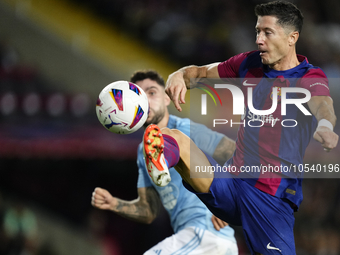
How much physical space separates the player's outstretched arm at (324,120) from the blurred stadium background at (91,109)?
3999 millimetres

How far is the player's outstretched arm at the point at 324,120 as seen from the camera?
2229mm

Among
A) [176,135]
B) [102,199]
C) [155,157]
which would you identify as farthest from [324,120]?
[102,199]

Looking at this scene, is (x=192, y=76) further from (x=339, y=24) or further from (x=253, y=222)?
(x=339, y=24)

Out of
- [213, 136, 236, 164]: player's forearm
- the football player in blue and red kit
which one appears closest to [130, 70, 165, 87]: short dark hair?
[213, 136, 236, 164]: player's forearm

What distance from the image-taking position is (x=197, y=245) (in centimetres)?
346

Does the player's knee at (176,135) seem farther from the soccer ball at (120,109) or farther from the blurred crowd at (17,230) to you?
the blurred crowd at (17,230)

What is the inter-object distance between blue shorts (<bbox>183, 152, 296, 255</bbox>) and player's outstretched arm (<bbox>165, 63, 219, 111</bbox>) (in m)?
0.50

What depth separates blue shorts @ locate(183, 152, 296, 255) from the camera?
2.75 meters

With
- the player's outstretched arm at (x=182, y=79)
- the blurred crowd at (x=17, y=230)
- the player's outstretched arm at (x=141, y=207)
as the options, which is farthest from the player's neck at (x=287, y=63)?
the blurred crowd at (x=17, y=230)

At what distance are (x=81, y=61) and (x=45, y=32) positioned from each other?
47.7 inches

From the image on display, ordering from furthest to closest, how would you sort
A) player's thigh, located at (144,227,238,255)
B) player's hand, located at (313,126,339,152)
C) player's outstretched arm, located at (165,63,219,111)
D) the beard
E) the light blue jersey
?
1. the beard
2. the light blue jersey
3. player's thigh, located at (144,227,238,255)
4. player's outstretched arm, located at (165,63,219,111)
5. player's hand, located at (313,126,339,152)

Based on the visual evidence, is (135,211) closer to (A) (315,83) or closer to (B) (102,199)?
(B) (102,199)

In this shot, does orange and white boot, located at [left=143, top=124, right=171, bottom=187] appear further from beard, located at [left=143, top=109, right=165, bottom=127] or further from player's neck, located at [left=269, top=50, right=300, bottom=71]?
beard, located at [left=143, top=109, right=165, bottom=127]

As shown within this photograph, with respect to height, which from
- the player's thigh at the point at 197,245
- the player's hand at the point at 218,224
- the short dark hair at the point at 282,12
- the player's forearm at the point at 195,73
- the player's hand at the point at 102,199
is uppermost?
the short dark hair at the point at 282,12
